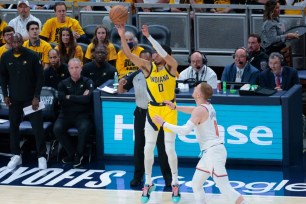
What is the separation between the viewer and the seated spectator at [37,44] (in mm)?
15930

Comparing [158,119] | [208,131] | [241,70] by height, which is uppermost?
[241,70]

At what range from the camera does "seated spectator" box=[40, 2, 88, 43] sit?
55.2 ft

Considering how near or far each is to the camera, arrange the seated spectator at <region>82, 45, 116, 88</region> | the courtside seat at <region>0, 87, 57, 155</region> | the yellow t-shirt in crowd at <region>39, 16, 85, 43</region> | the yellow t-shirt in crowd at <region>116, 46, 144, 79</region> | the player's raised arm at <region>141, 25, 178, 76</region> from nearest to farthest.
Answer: the player's raised arm at <region>141, 25, 178, 76</region> < the courtside seat at <region>0, 87, 57, 155</region> < the seated spectator at <region>82, 45, 116, 88</region> < the yellow t-shirt in crowd at <region>116, 46, 144, 79</region> < the yellow t-shirt in crowd at <region>39, 16, 85, 43</region>

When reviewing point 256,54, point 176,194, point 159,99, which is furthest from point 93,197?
point 256,54

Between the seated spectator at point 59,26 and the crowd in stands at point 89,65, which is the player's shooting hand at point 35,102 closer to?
the crowd in stands at point 89,65

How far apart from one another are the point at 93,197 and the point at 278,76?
3.57 metres

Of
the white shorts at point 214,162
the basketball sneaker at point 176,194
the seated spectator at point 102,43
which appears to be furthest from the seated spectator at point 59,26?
the white shorts at point 214,162

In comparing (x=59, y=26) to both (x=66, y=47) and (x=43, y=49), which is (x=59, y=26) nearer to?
(x=43, y=49)

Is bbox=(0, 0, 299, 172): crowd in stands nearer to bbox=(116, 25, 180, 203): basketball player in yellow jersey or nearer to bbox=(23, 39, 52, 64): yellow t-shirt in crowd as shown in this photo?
bbox=(23, 39, 52, 64): yellow t-shirt in crowd

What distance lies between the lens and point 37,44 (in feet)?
52.7

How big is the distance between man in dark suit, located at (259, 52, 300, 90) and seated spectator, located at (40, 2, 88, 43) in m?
3.79

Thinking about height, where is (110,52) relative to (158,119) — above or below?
above

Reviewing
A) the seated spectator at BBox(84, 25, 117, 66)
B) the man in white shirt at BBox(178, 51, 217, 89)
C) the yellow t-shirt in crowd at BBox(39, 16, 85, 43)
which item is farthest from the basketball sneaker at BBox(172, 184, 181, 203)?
the yellow t-shirt in crowd at BBox(39, 16, 85, 43)

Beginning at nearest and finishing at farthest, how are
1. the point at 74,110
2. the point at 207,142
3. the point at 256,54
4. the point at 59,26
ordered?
the point at 207,142 → the point at 74,110 → the point at 256,54 → the point at 59,26
